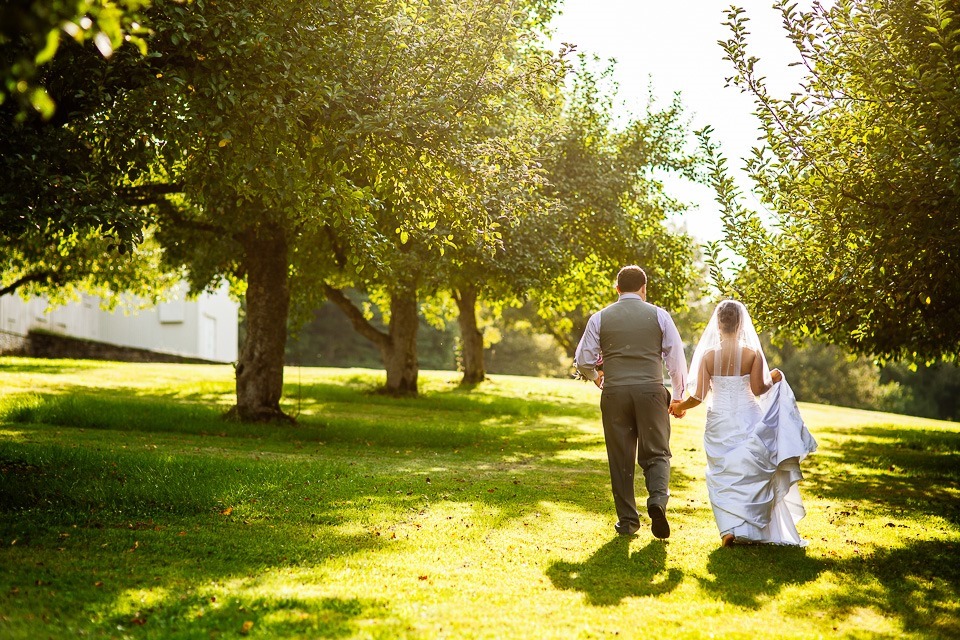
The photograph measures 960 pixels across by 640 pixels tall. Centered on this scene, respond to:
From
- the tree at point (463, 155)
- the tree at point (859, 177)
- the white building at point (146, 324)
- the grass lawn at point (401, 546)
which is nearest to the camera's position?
the grass lawn at point (401, 546)

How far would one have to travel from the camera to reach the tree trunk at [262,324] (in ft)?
57.4

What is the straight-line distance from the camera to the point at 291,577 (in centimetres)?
666

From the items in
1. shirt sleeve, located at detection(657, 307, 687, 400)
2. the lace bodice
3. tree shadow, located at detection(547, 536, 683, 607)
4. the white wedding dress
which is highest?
shirt sleeve, located at detection(657, 307, 687, 400)

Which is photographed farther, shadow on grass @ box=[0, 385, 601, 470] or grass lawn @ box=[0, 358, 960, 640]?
shadow on grass @ box=[0, 385, 601, 470]

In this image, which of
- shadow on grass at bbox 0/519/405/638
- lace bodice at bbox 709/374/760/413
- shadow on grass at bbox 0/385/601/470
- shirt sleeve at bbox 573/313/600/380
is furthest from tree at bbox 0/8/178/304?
lace bodice at bbox 709/374/760/413

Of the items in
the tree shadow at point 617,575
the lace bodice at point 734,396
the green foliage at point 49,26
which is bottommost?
the tree shadow at point 617,575

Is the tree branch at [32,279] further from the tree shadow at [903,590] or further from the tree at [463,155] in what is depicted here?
the tree shadow at [903,590]

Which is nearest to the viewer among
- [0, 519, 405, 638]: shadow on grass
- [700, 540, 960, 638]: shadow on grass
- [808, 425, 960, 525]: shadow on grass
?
[0, 519, 405, 638]: shadow on grass

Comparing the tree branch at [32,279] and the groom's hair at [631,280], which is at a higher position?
the tree branch at [32,279]

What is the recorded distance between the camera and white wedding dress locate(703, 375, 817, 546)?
8648 millimetres

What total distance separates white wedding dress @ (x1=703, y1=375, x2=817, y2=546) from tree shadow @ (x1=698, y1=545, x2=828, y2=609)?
0.70ft

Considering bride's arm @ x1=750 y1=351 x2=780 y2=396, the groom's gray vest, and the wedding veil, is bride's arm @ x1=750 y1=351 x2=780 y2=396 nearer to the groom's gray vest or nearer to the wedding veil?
the wedding veil

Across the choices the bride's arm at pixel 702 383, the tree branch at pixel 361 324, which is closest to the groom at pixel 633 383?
the bride's arm at pixel 702 383

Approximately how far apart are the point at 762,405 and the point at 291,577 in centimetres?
531
